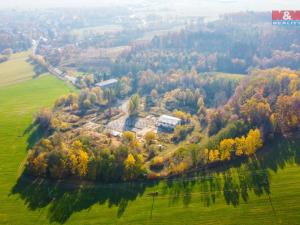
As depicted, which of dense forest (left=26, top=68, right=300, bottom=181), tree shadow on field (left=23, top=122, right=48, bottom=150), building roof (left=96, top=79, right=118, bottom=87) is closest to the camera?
dense forest (left=26, top=68, right=300, bottom=181)

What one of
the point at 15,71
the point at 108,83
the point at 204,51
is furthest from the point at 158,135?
the point at 15,71

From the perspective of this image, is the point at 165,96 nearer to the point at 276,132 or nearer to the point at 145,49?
the point at 276,132

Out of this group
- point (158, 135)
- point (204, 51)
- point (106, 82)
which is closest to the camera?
point (158, 135)

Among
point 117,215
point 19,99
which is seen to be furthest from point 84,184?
point 19,99

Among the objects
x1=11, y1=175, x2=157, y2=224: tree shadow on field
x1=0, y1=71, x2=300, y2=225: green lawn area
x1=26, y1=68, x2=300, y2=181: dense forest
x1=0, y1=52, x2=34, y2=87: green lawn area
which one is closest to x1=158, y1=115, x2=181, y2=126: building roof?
x1=26, y1=68, x2=300, y2=181: dense forest

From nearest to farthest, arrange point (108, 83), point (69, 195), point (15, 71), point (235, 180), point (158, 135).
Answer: point (69, 195) → point (235, 180) → point (158, 135) → point (108, 83) → point (15, 71)

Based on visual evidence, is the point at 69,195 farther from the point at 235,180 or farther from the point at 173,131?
the point at 173,131

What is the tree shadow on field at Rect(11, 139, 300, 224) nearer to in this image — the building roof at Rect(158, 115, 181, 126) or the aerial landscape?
the aerial landscape

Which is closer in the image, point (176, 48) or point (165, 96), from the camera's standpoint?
point (165, 96)
